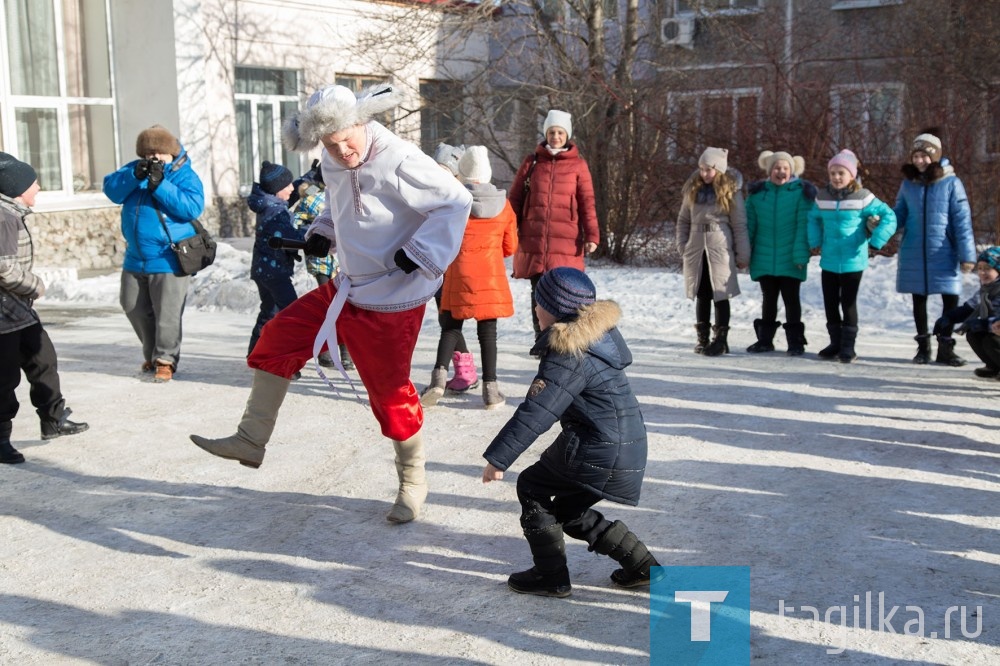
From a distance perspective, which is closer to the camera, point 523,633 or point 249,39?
point 523,633

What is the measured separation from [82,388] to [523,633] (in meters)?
5.06

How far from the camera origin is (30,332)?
6160 mm

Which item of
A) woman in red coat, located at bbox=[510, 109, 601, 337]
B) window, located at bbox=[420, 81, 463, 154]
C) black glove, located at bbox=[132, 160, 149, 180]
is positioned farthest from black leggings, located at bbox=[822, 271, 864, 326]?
window, located at bbox=[420, 81, 463, 154]

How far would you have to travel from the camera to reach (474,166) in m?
7.20

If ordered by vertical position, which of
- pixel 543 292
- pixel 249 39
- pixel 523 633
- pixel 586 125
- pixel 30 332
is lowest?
pixel 523 633

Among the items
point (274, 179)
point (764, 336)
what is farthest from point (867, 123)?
point (274, 179)

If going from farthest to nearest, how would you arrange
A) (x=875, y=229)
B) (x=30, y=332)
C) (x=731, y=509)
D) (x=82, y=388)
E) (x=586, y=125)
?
(x=586, y=125)
(x=875, y=229)
(x=82, y=388)
(x=30, y=332)
(x=731, y=509)

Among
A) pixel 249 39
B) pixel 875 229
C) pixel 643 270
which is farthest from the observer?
pixel 249 39

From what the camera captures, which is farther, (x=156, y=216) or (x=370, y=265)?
(x=156, y=216)

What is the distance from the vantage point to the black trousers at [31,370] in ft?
19.4

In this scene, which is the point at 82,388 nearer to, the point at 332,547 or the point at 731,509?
the point at 332,547

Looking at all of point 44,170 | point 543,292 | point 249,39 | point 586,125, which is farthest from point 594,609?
point 249,39

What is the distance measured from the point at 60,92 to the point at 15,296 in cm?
1124

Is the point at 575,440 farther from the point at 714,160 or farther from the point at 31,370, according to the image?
the point at 714,160
